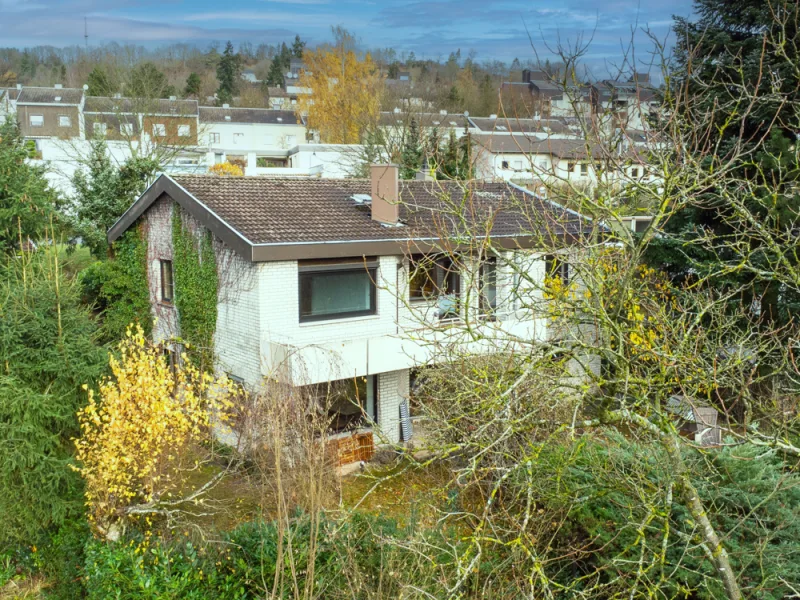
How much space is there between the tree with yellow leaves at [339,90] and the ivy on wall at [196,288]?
35936mm

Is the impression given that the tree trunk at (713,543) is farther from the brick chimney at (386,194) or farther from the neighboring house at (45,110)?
the neighboring house at (45,110)

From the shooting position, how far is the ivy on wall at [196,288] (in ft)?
59.1

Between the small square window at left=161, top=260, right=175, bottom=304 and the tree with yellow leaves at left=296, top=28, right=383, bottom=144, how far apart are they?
34.9 metres

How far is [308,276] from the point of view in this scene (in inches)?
677

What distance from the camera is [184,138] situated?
119 feet

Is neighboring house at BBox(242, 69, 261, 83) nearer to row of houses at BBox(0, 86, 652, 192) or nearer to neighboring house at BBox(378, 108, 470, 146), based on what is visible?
row of houses at BBox(0, 86, 652, 192)

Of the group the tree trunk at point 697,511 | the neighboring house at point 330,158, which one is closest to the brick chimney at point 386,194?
the tree trunk at point 697,511

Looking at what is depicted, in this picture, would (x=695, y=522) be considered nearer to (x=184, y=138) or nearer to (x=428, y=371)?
(x=428, y=371)

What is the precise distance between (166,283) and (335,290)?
560 centimetres

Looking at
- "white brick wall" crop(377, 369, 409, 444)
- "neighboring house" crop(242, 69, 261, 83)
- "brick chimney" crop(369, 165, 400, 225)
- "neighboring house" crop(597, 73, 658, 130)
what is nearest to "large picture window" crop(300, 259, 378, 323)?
"brick chimney" crop(369, 165, 400, 225)

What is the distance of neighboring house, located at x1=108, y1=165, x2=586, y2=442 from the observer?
16.3 m

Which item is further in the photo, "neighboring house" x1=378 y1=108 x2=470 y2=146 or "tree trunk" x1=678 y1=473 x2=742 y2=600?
"neighboring house" x1=378 y1=108 x2=470 y2=146

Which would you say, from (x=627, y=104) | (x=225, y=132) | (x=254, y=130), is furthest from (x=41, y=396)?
(x=254, y=130)

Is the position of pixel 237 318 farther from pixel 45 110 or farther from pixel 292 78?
pixel 292 78
